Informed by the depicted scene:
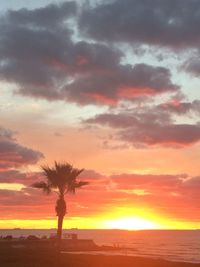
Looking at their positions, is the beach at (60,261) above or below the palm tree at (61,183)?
below

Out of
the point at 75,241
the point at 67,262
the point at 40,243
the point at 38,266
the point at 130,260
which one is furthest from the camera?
the point at 75,241

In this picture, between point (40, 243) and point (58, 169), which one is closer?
point (58, 169)

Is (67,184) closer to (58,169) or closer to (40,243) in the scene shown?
(58,169)

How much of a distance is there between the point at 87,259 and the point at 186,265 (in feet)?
34.7

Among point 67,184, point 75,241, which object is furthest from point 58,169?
point 75,241

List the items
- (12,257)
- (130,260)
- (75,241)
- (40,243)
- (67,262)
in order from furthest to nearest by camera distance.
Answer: (75,241), (40,243), (130,260), (12,257), (67,262)

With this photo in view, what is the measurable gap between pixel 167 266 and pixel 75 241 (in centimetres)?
4676

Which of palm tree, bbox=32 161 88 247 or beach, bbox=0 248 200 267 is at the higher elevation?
palm tree, bbox=32 161 88 247

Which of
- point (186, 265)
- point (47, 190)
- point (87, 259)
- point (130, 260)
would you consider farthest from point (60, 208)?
point (186, 265)

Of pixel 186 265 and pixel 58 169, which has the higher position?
pixel 58 169

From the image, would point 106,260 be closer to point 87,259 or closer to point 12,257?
point 87,259

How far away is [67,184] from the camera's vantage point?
5400cm

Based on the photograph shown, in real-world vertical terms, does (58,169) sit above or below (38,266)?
above

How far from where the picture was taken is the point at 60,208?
53.9 meters
